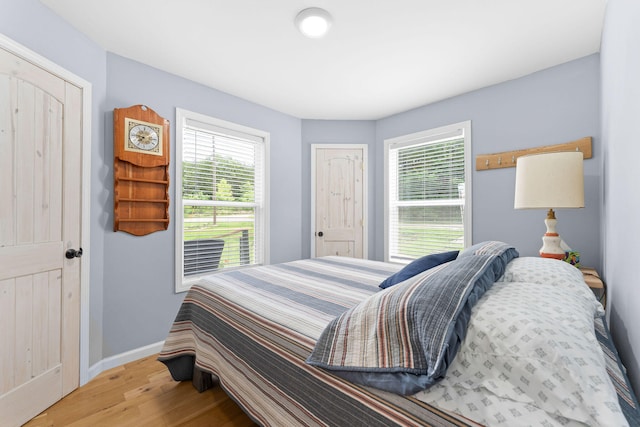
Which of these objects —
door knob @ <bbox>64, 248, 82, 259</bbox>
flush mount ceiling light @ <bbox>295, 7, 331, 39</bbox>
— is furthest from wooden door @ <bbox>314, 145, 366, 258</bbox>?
door knob @ <bbox>64, 248, 82, 259</bbox>

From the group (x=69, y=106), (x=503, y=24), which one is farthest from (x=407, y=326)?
(x=69, y=106)

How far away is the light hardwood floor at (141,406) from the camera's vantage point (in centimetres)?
165

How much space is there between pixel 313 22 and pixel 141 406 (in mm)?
2809

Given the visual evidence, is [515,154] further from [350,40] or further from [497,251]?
[350,40]

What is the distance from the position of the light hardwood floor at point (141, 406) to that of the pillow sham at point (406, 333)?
1.17 meters

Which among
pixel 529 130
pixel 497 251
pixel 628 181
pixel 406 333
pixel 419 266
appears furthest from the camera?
pixel 529 130

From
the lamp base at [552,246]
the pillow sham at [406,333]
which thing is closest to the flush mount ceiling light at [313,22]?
the pillow sham at [406,333]

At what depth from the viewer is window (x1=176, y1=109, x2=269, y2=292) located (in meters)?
2.83

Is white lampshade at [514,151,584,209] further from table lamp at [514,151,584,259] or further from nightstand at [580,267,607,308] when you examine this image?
nightstand at [580,267,607,308]

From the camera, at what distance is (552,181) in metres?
1.93

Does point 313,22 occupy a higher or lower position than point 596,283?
higher

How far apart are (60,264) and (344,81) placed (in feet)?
9.27

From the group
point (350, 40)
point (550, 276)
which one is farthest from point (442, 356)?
point (350, 40)

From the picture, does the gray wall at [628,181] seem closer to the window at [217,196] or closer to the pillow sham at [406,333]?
the pillow sham at [406,333]
